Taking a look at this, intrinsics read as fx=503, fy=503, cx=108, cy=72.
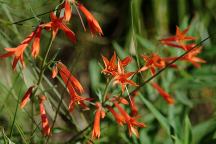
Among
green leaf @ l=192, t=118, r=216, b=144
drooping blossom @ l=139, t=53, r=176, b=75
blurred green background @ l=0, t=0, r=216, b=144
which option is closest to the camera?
drooping blossom @ l=139, t=53, r=176, b=75

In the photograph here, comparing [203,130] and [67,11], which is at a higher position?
[67,11]

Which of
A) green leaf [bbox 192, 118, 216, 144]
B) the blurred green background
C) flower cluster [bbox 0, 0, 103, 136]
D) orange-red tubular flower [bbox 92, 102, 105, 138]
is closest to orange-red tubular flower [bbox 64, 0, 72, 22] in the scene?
flower cluster [bbox 0, 0, 103, 136]

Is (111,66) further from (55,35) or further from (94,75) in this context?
(94,75)

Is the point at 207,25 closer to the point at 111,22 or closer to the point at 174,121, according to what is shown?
the point at 111,22

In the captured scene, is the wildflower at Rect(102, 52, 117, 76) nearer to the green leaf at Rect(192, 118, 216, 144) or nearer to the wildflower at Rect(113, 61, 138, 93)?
the wildflower at Rect(113, 61, 138, 93)

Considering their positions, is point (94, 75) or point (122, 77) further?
point (94, 75)

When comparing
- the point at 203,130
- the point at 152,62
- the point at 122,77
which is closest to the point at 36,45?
the point at 122,77

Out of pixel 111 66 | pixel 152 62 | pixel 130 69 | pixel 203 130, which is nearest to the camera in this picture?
pixel 111 66

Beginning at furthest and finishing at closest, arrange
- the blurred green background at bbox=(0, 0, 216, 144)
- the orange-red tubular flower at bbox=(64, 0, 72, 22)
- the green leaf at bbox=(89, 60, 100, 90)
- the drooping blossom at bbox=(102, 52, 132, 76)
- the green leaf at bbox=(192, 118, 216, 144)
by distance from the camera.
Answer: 1. the green leaf at bbox=(89, 60, 100, 90)
2. the green leaf at bbox=(192, 118, 216, 144)
3. the blurred green background at bbox=(0, 0, 216, 144)
4. the drooping blossom at bbox=(102, 52, 132, 76)
5. the orange-red tubular flower at bbox=(64, 0, 72, 22)

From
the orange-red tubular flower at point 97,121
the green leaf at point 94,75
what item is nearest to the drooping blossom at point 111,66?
the orange-red tubular flower at point 97,121
